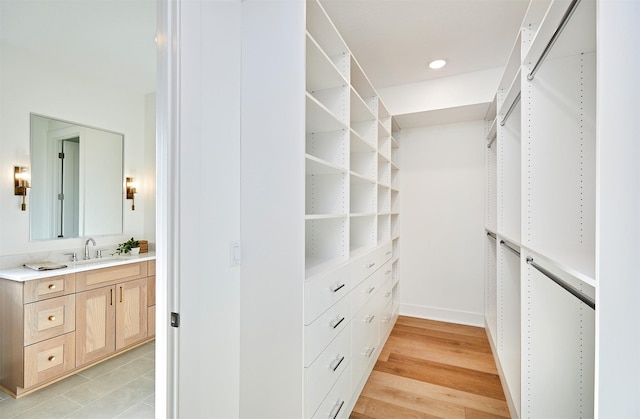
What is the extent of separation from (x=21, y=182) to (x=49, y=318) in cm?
114

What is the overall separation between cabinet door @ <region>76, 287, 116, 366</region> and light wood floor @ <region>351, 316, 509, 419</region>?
2205 millimetres

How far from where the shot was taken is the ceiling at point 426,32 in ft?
6.30

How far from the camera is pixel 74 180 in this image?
277 centimetres

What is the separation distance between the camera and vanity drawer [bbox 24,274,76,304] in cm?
202

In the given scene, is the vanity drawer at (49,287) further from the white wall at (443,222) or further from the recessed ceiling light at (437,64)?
the recessed ceiling light at (437,64)

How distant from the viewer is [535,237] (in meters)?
1.48

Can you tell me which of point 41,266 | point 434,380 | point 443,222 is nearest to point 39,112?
point 41,266

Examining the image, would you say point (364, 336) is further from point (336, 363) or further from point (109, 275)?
point (109, 275)

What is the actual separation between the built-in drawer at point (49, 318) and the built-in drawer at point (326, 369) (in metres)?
2.16

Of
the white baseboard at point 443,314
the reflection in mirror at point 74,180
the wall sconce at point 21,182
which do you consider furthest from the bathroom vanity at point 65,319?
the white baseboard at point 443,314

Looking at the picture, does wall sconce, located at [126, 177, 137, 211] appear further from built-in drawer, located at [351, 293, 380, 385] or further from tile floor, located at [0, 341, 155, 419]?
built-in drawer, located at [351, 293, 380, 385]

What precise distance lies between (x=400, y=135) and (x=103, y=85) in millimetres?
3378

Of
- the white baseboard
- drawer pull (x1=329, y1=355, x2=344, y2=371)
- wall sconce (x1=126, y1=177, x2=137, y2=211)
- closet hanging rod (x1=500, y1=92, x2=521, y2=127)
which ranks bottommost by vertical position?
the white baseboard

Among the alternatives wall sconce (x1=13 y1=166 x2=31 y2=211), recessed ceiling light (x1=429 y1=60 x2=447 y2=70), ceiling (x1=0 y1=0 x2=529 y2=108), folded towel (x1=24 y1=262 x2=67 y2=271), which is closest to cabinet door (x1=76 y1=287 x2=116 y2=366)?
folded towel (x1=24 y1=262 x2=67 y2=271)
